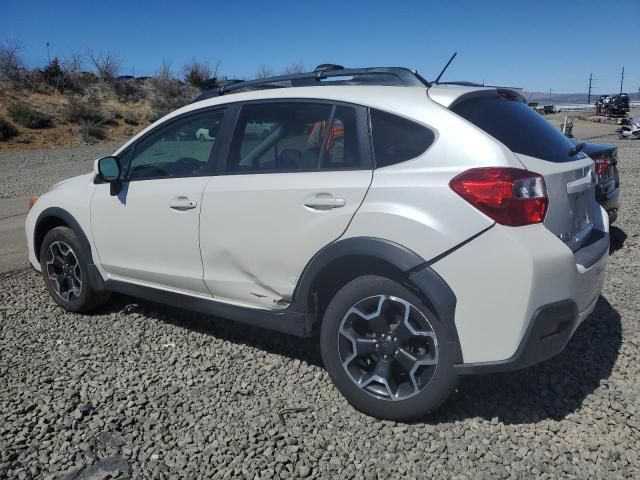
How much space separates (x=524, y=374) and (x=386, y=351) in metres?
1.10

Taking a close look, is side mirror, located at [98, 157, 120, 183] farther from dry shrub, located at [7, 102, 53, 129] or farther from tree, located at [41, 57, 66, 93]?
tree, located at [41, 57, 66, 93]

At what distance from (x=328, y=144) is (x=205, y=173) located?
0.95 metres

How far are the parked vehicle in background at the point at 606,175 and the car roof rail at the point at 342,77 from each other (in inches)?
112

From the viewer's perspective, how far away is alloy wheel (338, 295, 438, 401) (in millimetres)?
3049

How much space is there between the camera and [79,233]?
184 inches

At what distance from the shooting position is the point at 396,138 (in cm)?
321

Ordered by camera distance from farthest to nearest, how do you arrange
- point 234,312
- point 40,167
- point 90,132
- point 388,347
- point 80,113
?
1. point 80,113
2. point 90,132
3. point 40,167
4. point 234,312
5. point 388,347

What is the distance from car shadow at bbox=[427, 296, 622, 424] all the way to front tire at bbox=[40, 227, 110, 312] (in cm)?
299

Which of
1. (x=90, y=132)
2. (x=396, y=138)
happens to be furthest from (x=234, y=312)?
(x=90, y=132)

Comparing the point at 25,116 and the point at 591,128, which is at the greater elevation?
the point at 25,116

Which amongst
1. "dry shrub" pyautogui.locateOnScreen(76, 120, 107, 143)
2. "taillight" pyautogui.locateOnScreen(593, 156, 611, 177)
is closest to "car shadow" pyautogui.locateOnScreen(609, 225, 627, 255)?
"taillight" pyautogui.locateOnScreen(593, 156, 611, 177)

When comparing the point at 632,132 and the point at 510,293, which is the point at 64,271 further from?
the point at 632,132

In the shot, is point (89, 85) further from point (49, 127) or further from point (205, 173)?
point (205, 173)

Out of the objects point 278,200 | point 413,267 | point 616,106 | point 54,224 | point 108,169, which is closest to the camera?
point 413,267
